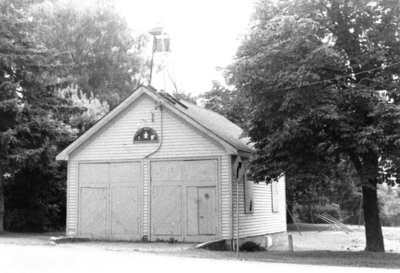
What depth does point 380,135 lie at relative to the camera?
647 inches

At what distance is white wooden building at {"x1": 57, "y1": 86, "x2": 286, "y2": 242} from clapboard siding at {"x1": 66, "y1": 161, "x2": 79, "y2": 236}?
0.04 m

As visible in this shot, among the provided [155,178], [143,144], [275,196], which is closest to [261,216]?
[275,196]

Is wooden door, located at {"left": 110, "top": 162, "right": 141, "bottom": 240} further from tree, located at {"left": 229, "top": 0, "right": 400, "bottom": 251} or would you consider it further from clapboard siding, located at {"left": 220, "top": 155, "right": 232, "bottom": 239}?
tree, located at {"left": 229, "top": 0, "right": 400, "bottom": 251}

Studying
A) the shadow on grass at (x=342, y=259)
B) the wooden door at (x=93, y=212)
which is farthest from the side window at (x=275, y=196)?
the wooden door at (x=93, y=212)

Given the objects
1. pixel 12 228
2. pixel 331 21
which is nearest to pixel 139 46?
pixel 12 228

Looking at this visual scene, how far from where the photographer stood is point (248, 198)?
2253 cm

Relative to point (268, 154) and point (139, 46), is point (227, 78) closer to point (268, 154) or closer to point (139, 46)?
point (268, 154)

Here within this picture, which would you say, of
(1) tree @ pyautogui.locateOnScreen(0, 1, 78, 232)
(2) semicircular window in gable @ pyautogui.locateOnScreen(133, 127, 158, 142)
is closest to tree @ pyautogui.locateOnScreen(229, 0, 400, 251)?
(2) semicircular window in gable @ pyautogui.locateOnScreen(133, 127, 158, 142)

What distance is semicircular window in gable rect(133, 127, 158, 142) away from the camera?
71.7 ft

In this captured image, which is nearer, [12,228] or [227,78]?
[227,78]

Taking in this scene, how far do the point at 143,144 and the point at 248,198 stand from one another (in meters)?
4.82

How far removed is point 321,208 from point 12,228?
27669mm

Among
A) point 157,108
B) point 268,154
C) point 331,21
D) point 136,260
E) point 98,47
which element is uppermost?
point 98,47

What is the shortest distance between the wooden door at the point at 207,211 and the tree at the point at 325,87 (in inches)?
100
